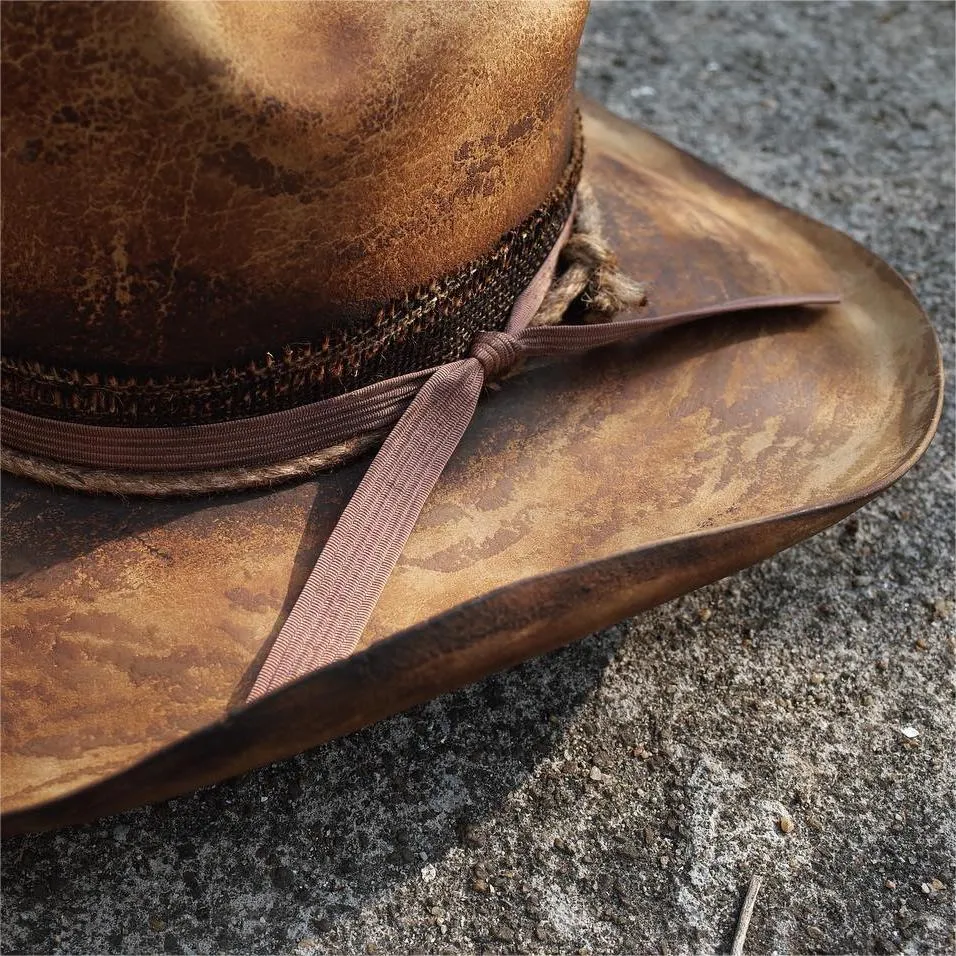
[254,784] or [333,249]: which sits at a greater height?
[333,249]

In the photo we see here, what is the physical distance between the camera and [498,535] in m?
1.09

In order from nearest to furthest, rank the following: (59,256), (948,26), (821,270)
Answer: (59,256)
(821,270)
(948,26)

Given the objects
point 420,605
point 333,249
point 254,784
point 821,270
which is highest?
point 333,249

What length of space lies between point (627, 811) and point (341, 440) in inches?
21.0

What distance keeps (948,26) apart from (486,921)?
2.42 metres

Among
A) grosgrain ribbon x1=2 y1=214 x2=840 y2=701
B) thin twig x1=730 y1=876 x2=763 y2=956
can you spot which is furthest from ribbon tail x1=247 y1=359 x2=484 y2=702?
thin twig x1=730 y1=876 x2=763 y2=956

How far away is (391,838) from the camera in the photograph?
1.14 meters

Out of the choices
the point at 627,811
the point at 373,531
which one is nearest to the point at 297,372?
the point at 373,531

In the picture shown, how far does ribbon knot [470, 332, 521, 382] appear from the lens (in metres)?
1.15

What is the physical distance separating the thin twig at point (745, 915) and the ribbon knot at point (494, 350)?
0.64 metres

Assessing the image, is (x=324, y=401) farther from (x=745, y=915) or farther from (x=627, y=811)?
(x=745, y=915)

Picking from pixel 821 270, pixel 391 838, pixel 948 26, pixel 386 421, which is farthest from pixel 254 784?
pixel 948 26

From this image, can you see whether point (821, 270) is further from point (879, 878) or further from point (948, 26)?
point (948, 26)

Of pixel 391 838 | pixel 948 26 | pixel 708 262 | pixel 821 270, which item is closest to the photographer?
pixel 391 838
